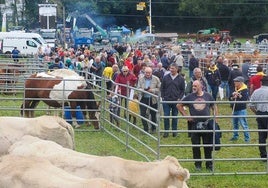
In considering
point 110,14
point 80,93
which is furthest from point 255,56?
point 110,14

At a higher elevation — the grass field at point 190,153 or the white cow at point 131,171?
the white cow at point 131,171

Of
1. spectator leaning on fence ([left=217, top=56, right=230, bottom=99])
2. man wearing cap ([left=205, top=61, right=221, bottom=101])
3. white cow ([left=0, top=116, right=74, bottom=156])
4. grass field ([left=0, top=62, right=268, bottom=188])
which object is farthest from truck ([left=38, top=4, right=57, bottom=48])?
white cow ([left=0, top=116, right=74, bottom=156])

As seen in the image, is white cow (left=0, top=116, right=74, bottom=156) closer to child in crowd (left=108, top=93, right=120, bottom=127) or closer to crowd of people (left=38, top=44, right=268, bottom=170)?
crowd of people (left=38, top=44, right=268, bottom=170)

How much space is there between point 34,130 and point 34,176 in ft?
11.9

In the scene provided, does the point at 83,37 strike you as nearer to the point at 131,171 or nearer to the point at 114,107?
the point at 114,107

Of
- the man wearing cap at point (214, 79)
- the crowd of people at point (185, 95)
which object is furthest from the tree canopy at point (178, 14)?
the man wearing cap at point (214, 79)

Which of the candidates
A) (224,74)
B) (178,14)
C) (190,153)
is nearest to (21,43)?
(224,74)

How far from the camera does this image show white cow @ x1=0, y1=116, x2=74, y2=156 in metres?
10.5

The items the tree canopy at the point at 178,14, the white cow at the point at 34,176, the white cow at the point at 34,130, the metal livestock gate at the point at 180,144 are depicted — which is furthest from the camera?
the tree canopy at the point at 178,14

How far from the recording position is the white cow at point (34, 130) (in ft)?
34.4

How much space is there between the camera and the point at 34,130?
10.6 metres

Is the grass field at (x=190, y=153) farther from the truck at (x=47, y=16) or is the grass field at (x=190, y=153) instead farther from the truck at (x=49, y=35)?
the truck at (x=47, y=16)

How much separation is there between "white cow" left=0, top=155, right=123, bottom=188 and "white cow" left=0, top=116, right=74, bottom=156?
288cm

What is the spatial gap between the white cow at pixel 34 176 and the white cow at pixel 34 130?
288cm
